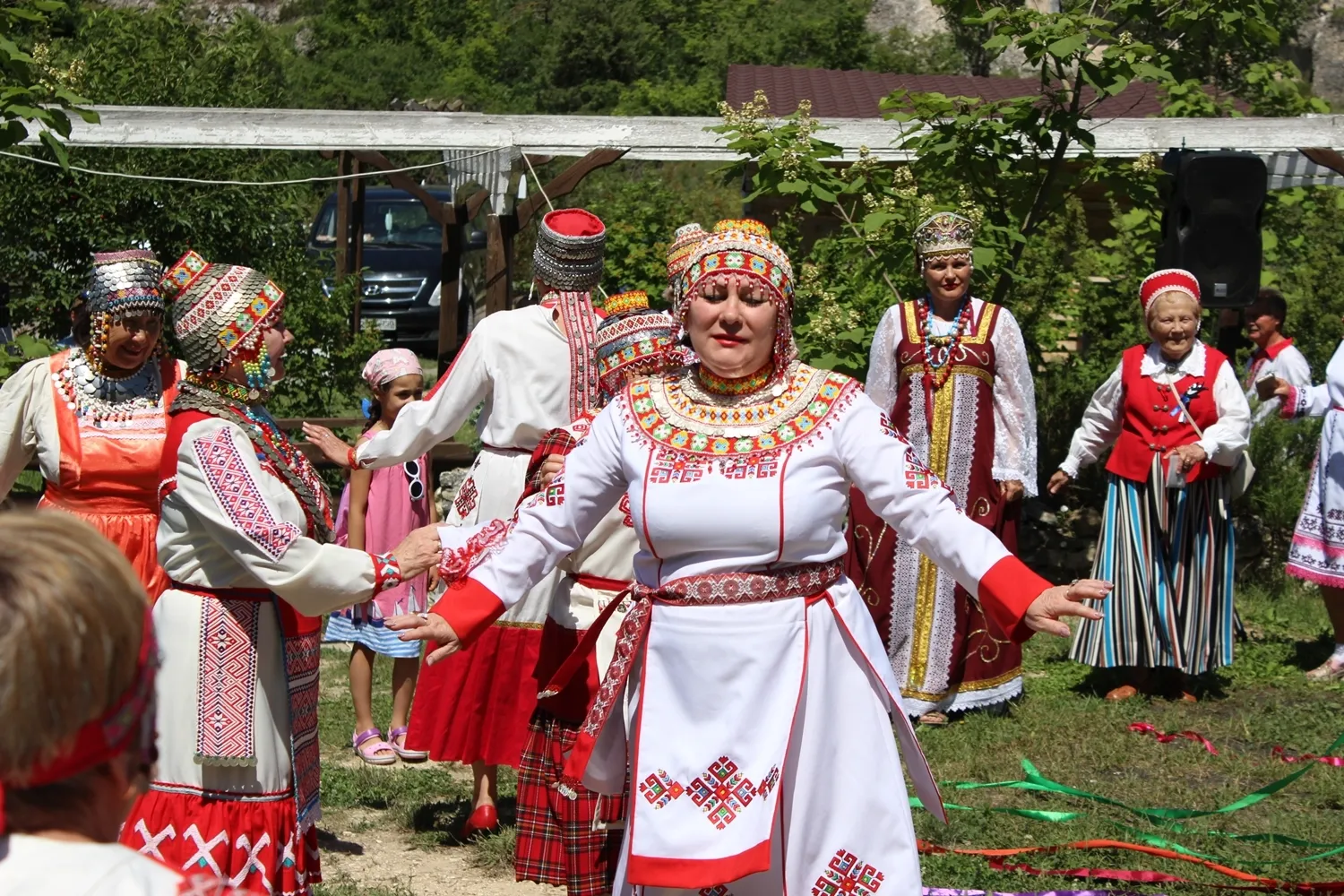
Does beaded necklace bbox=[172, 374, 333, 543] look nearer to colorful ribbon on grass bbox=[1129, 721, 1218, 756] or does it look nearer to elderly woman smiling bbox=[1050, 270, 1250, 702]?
colorful ribbon on grass bbox=[1129, 721, 1218, 756]

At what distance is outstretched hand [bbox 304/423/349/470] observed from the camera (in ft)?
16.0

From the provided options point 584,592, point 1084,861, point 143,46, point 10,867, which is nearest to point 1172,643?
point 1084,861

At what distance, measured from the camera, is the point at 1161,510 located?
7.76 m

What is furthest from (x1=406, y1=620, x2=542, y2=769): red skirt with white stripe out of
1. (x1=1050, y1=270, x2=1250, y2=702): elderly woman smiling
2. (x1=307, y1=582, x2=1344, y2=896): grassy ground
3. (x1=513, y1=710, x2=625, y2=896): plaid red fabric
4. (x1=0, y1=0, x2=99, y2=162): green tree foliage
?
(x1=1050, y1=270, x2=1250, y2=702): elderly woman smiling

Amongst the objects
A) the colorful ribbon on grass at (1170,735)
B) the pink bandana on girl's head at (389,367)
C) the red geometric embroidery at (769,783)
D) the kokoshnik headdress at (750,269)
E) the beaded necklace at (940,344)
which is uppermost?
the kokoshnik headdress at (750,269)

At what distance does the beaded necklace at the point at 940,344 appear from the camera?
290 inches

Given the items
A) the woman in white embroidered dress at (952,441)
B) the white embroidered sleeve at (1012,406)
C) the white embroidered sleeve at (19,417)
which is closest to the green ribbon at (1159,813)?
the woman in white embroidered dress at (952,441)

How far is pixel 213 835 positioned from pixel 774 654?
4.69 feet

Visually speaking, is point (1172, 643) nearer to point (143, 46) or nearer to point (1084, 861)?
point (1084, 861)

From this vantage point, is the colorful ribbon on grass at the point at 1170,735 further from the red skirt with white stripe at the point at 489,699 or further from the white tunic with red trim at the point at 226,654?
the white tunic with red trim at the point at 226,654

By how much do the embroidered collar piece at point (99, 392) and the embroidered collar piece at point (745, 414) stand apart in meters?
2.45

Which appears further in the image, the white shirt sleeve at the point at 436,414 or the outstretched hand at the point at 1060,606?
the white shirt sleeve at the point at 436,414

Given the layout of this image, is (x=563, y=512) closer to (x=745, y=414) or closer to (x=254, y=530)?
(x=745, y=414)

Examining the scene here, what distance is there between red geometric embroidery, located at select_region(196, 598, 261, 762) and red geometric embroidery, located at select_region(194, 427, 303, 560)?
0.28 meters
